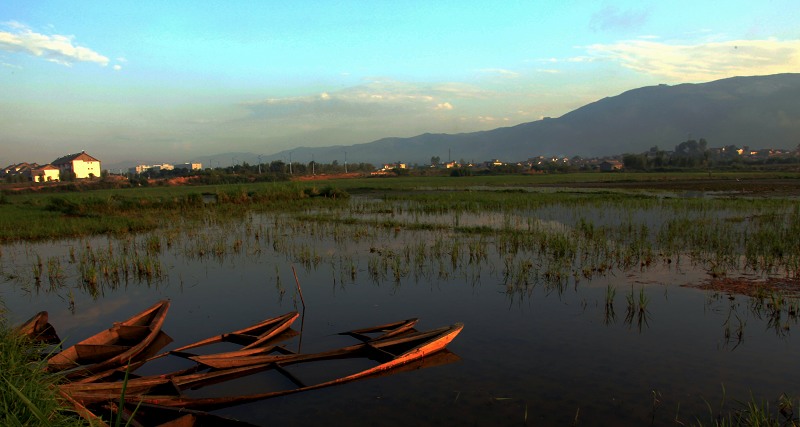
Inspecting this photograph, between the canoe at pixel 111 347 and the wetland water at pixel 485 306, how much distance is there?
389mm

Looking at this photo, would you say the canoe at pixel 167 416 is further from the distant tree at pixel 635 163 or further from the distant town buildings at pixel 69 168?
the distant tree at pixel 635 163

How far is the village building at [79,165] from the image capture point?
216 ft

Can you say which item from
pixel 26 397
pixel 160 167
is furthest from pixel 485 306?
pixel 160 167

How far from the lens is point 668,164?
72.1 m

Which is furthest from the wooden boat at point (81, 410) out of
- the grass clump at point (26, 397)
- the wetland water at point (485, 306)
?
the wetland water at point (485, 306)

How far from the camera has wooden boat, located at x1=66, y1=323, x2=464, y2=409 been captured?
4500 millimetres

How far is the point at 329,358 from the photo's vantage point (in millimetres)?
5766

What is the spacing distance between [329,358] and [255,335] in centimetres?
123

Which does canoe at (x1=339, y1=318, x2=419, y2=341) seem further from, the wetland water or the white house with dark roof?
the white house with dark roof

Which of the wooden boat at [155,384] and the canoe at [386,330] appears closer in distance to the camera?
the wooden boat at [155,384]

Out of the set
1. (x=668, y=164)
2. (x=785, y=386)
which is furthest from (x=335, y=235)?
(x=668, y=164)

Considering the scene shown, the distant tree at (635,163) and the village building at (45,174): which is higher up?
the village building at (45,174)

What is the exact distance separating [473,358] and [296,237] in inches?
391

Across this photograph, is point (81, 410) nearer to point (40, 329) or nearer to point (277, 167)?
point (40, 329)
